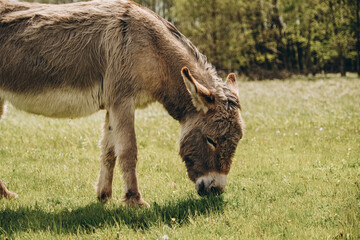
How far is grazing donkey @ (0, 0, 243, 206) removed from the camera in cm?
446

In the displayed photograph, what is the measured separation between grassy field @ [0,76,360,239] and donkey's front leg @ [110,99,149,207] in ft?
0.76

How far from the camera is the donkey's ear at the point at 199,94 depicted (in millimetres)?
4242

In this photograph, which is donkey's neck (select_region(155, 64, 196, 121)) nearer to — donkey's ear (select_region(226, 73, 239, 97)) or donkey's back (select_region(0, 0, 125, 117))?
donkey's ear (select_region(226, 73, 239, 97))

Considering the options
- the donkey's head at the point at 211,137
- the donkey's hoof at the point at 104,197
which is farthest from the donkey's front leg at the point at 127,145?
the donkey's head at the point at 211,137

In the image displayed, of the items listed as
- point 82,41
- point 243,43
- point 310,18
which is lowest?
point 243,43

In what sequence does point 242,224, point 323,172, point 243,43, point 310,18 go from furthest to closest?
point 243,43 → point 310,18 → point 323,172 → point 242,224

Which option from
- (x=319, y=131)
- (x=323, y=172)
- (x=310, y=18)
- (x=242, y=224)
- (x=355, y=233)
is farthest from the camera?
(x=310, y=18)

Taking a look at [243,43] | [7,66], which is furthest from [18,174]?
[243,43]

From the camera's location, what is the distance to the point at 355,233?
10.8 feet

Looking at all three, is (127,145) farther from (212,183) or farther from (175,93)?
(212,183)

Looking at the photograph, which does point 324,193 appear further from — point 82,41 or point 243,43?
point 243,43

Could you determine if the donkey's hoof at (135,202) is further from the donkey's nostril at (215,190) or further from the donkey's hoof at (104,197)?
the donkey's nostril at (215,190)

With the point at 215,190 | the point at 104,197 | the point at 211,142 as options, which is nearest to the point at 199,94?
the point at 211,142

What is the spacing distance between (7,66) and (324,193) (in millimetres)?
4540
